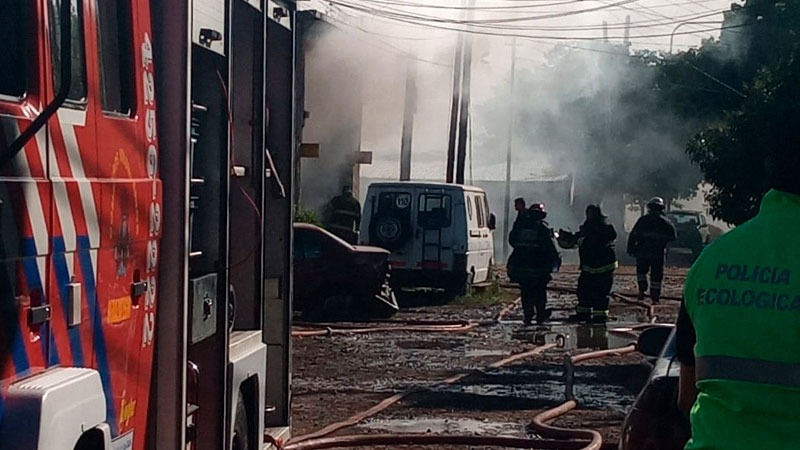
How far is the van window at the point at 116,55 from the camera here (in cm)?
443

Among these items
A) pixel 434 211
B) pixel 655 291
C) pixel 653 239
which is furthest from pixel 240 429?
pixel 434 211

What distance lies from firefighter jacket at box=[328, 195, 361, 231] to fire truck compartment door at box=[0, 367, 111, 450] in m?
20.6

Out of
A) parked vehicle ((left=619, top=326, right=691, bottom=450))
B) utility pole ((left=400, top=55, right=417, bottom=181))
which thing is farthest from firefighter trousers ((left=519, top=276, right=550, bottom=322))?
utility pole ((left=400, top=55, right=417, bottom=181))

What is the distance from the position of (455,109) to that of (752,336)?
3075cm

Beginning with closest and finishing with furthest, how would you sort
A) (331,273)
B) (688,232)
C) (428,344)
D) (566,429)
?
(566,429), (428,344), (331,273), (688,232)

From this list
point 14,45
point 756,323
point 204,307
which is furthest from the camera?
point 204,307

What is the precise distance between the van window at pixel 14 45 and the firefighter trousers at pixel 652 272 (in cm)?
1777

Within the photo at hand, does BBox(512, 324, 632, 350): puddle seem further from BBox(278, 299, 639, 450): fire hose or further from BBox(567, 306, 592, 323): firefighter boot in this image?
BBox(278, 299, 639, 450): fire hose

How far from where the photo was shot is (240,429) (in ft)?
20.7

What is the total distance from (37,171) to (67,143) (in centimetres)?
28

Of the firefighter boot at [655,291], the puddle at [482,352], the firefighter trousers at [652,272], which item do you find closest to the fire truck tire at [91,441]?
the puddle at [482,352]

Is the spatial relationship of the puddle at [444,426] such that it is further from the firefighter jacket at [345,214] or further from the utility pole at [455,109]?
the utility pole at [455,109]

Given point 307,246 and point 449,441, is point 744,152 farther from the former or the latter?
point 449,441

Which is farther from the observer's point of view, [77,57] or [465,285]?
[465,285]
